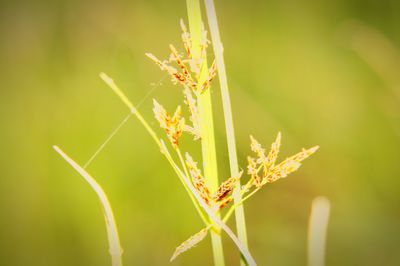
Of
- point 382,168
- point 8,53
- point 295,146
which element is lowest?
point 382,168

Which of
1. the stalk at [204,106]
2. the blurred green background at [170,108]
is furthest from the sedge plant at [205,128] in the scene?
the blurred green background at [170,108]

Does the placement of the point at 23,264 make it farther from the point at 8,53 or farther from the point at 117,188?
the point at 8,53

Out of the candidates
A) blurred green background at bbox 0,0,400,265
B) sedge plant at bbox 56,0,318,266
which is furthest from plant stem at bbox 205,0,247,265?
blurred green background at bbox 0,0,400,265

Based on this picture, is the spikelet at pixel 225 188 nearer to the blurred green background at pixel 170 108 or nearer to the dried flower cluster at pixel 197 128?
the dried flower cluster at pixel 197 128

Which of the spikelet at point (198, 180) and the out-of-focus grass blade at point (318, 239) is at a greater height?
the spikelet at point (198, 180)

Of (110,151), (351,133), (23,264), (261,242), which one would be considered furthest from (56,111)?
(351,133)

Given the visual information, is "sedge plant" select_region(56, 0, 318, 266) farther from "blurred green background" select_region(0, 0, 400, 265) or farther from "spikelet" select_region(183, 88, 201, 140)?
"blurred green background" select_region(0, 0, 400, 265)

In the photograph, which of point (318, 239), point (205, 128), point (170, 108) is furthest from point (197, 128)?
point (170, 108)
